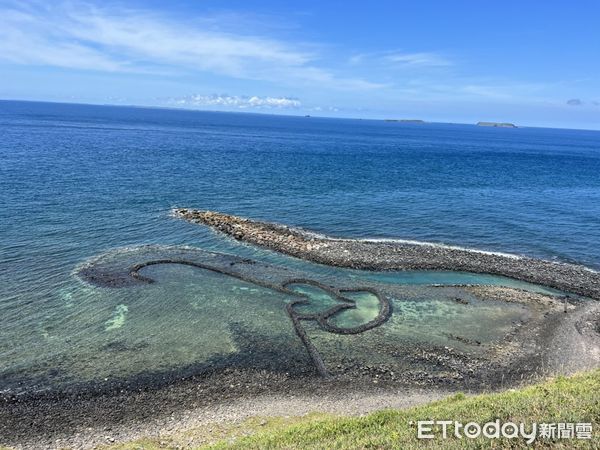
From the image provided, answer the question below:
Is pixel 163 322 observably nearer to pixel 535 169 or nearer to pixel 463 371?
pixel 463 371

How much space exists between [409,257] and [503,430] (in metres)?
33.4

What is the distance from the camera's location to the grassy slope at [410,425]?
17.3 meters

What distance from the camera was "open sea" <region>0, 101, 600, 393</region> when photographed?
31203mm

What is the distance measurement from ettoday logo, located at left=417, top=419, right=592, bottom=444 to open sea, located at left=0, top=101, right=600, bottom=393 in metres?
16.7

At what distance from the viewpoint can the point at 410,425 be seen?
1938cm

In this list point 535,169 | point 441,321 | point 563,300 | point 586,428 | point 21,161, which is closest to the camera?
point 586,428

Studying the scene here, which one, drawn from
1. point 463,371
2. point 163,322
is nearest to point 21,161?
point 163,322

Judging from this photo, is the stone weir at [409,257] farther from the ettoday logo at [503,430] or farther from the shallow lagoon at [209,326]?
the ettoday logo at [503,430]

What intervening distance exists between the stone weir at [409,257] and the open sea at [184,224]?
2044mm

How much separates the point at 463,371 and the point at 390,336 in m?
6.08

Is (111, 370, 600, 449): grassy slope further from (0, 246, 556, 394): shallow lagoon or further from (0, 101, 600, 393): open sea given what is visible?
(0, 101, 600, 393): open sea

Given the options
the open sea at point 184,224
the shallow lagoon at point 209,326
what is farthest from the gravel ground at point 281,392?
the open sea at point 184,224

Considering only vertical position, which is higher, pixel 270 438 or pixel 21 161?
pixel 21 161

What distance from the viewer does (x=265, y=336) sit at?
33094 millimetres
